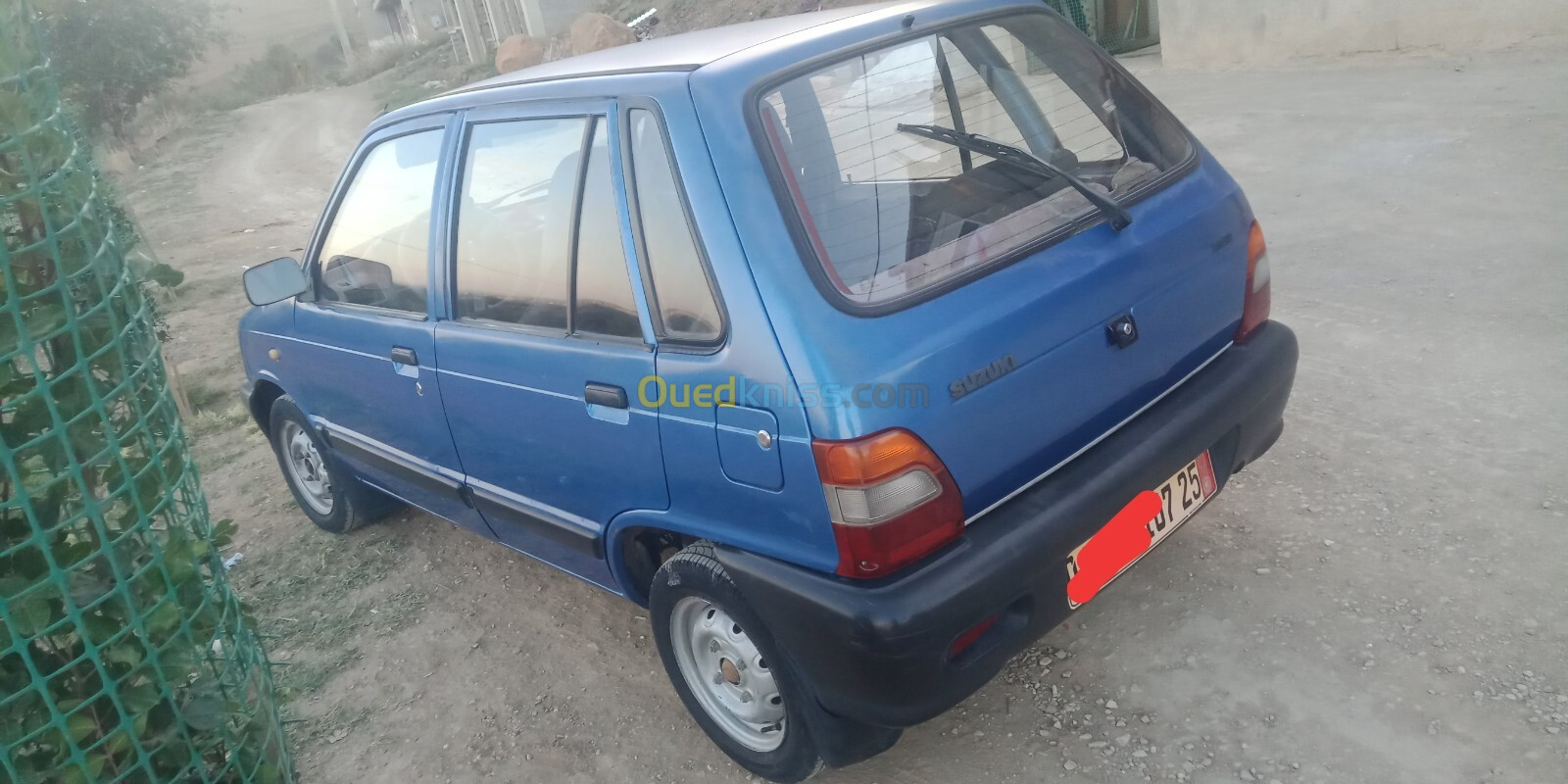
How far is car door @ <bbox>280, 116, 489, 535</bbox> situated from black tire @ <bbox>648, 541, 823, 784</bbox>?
41.2 inches

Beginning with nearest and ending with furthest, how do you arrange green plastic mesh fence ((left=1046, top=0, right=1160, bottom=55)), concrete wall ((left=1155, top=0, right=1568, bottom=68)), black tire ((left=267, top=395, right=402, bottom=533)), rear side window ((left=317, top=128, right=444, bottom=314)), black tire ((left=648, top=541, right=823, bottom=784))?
black tire ((left=648, top=541, right=823, bottom=784)), rear side window ((left=317, top=128, right=444, bottom=314)), black tire ((left=267, top=395, right=402, bottom=533)), concrete wall ((left=1155, top=0, right=1568, bottom=68)), green plastic mesh fence ((left=1046, top=0, right=1160, bottom=55))

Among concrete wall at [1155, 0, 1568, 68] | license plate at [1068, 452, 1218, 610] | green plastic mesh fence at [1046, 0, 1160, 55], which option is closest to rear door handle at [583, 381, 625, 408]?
license plate at [1068, 452, 1218, 610]

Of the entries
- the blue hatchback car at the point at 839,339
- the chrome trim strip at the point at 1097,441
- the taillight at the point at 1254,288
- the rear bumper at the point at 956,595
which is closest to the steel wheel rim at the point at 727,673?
the blue hatchback car at the point at 839,339

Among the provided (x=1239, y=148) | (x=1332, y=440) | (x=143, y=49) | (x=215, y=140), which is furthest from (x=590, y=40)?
(x=1332, y=440)

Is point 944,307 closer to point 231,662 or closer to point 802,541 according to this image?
point 802,541

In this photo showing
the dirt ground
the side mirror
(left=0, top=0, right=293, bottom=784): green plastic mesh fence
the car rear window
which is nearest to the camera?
(left=0, top=0, right=293, bottom=784): green plastic mesh fence

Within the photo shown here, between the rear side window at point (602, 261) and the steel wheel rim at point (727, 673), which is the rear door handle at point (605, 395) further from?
the steel wheel rim at point (727, 673)

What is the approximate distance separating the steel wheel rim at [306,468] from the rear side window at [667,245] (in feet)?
8.85

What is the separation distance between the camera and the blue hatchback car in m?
2.21

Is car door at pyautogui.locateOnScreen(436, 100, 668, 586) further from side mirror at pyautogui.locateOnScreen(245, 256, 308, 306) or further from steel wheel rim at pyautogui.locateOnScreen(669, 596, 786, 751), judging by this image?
side mirror at pyautogui.locateOnScreen(245, 256, 308, 306)

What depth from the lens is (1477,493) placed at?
132 inches

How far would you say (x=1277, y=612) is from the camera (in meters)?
2.98

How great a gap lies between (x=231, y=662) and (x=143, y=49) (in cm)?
2340

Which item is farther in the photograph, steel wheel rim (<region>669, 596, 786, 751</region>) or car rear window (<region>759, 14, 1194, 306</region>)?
steel wheel rim (<region>669, 596, 786, 751</region>)
